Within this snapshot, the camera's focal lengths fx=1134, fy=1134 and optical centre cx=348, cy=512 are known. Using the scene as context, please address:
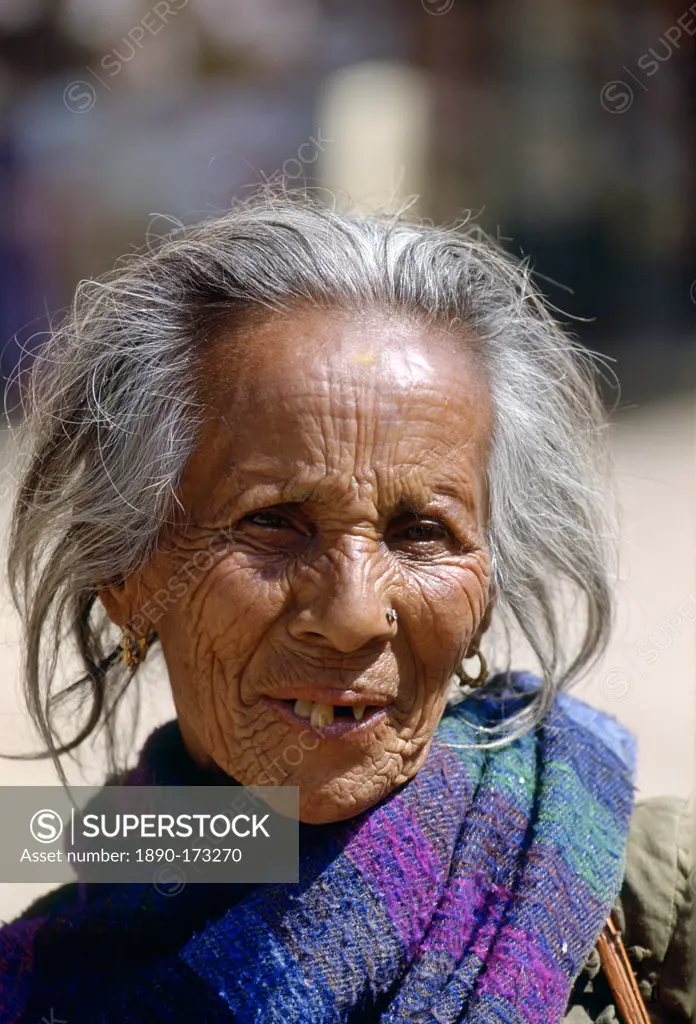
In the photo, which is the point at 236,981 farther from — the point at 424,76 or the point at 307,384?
the point at 424,76

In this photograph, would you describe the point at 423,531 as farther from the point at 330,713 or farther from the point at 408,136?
the point at 408,136

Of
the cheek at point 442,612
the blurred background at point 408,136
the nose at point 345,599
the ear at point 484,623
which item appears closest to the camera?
the nose at point 345,599

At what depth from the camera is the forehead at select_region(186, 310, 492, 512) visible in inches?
73.1

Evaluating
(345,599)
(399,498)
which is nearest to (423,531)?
(399,498)

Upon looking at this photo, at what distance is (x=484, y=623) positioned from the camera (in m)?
2.13

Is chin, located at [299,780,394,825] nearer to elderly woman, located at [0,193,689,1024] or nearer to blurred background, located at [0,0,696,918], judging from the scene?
elderly woman, located at [0,193,689,1024]

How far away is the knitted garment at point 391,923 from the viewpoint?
182cm

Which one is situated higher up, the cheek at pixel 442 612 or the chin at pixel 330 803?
the cheek at pixel 442 612

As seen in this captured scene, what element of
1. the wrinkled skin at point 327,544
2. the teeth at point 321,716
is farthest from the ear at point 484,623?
the teeth at point 321,716

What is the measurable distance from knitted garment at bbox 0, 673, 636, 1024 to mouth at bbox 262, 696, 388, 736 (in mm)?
203

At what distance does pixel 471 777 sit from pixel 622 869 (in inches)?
12.3

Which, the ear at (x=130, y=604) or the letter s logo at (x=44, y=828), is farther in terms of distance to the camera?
the letter s logo at (x=44, y=828)

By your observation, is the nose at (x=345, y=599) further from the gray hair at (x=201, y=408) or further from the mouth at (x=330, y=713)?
the gray hair at (x=201, y=408)

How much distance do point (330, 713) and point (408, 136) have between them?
38.0 ft
